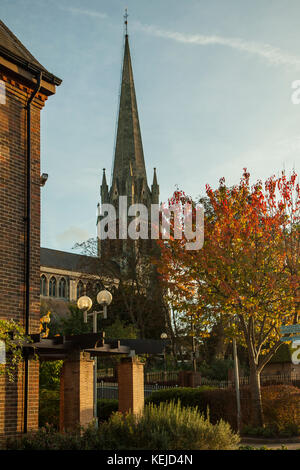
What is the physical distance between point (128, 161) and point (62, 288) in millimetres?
24437

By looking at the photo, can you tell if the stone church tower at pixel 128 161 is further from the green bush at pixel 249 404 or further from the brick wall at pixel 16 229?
the brick wall at pixel 16 229

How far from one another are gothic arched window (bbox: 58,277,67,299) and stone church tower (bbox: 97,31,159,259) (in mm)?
11701

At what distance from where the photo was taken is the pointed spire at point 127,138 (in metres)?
92.9

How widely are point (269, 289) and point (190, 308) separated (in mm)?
3258

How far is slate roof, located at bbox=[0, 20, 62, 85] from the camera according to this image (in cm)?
1377

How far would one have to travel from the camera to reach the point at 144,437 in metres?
11.1

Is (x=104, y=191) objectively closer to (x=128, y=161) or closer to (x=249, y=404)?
(x=128, y=161)

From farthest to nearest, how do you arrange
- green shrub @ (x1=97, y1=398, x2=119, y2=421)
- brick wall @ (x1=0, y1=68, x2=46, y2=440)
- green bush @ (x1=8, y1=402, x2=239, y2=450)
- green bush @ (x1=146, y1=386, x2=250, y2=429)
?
green shrub @ (x1=97, y1=398, x2=119, y2=421)
green bush @ (x1=146, y1=386, x2=250, y2=429)
brick wall @ (x1=0, y1=68, x2=46, y2=440)
green bush @ (x1=8, y1=402, x2=239, y2=450)

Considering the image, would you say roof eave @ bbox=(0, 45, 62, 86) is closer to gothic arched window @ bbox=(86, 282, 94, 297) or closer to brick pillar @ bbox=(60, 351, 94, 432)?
brick pillar @ bbox=(60, 351, 94, 432)

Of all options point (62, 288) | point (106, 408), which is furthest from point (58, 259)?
point (106, 408)

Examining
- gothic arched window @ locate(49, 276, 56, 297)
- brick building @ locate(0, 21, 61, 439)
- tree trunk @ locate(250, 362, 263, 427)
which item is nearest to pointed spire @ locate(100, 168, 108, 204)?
gothic arched window @ locate(49, 276, 56, 297)

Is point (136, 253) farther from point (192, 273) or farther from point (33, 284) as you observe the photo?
point (33, 284)

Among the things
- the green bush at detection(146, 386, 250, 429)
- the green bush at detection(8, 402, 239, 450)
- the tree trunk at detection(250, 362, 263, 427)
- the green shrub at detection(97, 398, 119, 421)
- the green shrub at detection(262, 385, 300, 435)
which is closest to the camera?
the green bush at detection(8, 402, 239, 450)
